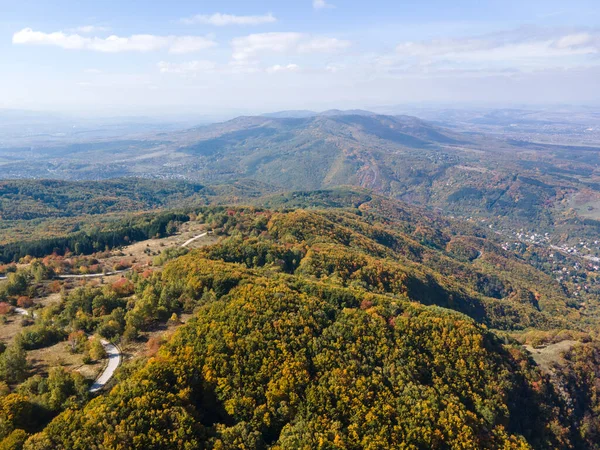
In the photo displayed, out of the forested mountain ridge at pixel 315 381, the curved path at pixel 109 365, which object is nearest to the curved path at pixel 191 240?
the forested mountain ridge at pixel 315 381

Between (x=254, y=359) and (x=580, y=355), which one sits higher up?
(x=254, y=359)

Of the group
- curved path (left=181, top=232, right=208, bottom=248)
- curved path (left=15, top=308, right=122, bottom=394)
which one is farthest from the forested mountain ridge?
curved path (left=181, top=232, right=208, bottom=248)

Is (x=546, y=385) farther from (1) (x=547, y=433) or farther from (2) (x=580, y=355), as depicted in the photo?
(2) (x=580, y=355)

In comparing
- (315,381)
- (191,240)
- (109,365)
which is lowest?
(191,240)

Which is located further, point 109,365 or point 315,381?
point 109,365

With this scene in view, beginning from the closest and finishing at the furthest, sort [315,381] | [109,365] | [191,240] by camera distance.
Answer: [315,381] → [109,365] → [191,240]

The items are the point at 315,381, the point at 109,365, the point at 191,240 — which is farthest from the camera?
the point at 191,240

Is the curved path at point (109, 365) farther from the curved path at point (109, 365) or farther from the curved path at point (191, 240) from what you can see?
the curved path at point (191, 240)

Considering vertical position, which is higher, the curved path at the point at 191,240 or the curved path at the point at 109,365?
the curved path at the point at 109,365

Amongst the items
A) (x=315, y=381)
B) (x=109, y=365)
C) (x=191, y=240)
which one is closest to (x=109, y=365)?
(x=109, y=365)

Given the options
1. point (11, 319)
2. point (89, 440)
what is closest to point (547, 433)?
point (89, 440)

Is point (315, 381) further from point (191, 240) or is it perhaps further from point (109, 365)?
point (191, 240)
